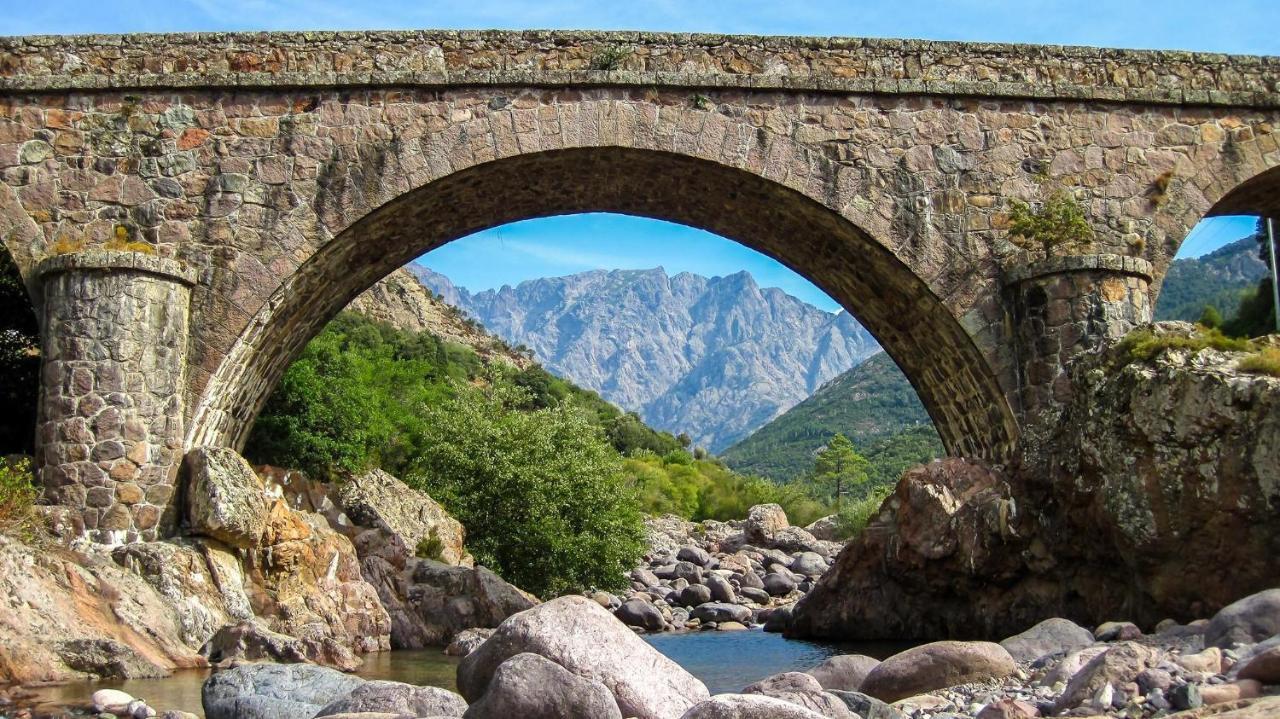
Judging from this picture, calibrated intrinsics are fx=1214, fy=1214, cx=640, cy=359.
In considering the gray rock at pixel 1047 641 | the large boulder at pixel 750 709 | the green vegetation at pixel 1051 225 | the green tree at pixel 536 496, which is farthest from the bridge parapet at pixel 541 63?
the green tree at pixel 536 496

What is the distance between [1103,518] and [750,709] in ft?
19.5

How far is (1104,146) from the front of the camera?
13.3 m

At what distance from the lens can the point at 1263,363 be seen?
9125 millimetres

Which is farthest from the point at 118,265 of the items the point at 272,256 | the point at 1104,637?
the point at 1104,637

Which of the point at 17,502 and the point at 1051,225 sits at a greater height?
the point at 1051,225

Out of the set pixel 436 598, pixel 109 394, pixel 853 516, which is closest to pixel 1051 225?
pixel 436 598

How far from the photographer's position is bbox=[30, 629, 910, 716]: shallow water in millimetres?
8828

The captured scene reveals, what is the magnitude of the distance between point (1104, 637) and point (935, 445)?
69.8 meters

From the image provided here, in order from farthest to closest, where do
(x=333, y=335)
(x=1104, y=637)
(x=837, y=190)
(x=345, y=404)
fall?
(x=333, y=335) → (x=345, y=404) → (x=837, y=190) → (x=1104, y=637)

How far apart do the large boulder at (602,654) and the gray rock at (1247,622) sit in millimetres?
3021

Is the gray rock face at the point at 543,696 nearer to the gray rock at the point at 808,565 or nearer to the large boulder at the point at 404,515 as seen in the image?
the large boulder at the point at 404,515

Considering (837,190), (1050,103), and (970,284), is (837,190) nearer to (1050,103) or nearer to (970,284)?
(970,284)

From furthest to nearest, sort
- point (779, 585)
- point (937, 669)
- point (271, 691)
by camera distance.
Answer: point (779, 585) → point (937, 669) → point (271, 691)

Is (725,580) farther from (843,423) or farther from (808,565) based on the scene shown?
(843,423)
